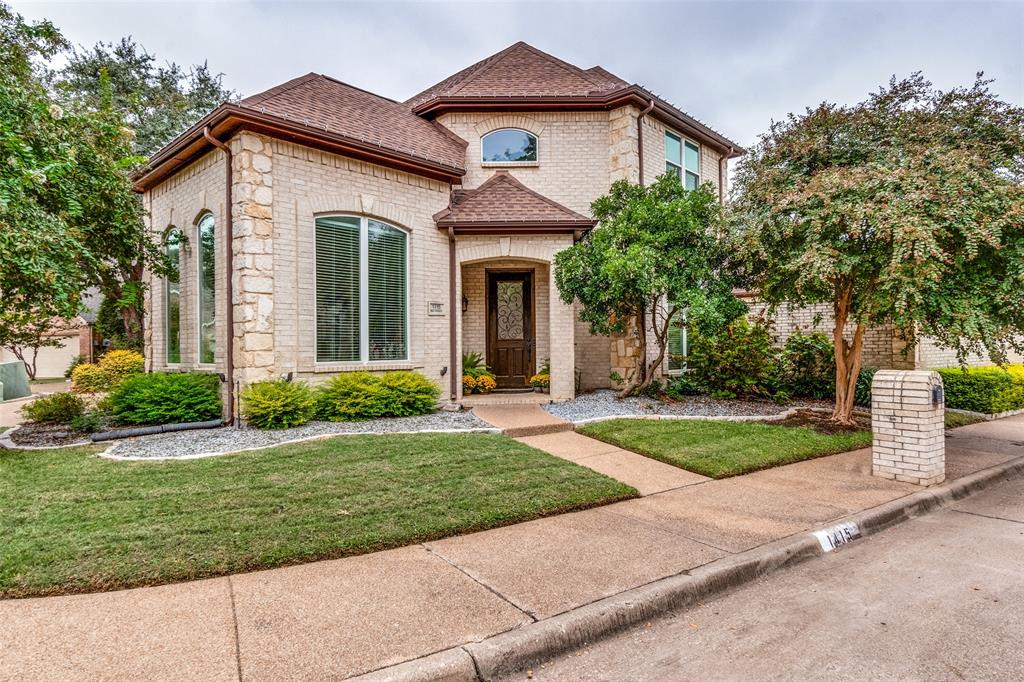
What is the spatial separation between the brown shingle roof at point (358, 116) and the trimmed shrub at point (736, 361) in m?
6.46

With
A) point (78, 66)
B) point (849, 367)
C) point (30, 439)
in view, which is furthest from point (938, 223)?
point (78, 66)

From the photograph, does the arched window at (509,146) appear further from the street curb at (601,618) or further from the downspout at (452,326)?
the street curb at (601,618)

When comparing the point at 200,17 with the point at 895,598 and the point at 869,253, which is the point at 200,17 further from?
the point at 895,598

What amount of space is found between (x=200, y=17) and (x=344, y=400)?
383 inches

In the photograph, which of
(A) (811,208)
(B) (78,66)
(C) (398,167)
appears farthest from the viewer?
(B) (78,66)

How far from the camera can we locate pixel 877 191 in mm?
6816

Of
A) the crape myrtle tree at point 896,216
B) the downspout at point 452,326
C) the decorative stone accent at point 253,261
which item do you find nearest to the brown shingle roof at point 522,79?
the downspout at point 452,326

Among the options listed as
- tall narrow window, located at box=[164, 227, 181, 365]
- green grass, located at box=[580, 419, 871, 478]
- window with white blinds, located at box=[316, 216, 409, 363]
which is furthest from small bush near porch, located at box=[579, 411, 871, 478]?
tall narrow window, located at box=[164, 227, 181, 365]

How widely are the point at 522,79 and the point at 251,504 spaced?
1150cm

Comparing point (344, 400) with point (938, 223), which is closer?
point (938, 223)

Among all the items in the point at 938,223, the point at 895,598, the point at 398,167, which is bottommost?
the point at 895,598

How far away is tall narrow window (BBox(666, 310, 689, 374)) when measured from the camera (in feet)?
40.3

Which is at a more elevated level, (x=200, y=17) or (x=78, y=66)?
(x=78, y=66)

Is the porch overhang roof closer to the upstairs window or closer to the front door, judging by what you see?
the front door
